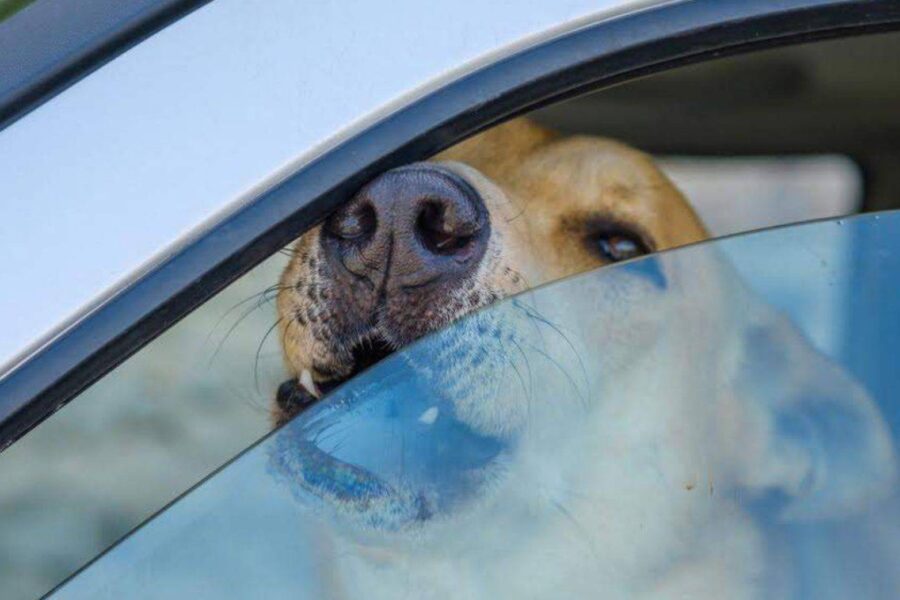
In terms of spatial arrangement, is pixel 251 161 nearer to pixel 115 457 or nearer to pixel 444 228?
pixel 444 228

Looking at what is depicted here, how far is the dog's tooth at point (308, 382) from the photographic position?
1976 millimetres

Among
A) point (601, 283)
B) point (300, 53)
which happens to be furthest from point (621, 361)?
point (300, 53)

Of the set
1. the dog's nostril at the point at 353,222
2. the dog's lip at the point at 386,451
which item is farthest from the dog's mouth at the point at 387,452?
the dog's nostril at the point at 353,222

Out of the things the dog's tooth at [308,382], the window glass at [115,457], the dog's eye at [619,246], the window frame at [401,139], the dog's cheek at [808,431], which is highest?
the window frame at [401,139]

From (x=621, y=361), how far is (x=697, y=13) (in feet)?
1.16

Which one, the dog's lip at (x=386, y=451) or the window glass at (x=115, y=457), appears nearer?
the dog's lip at (x=386, y=451)

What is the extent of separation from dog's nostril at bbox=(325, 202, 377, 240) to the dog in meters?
0.01

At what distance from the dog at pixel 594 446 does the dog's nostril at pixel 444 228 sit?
240 millimetres

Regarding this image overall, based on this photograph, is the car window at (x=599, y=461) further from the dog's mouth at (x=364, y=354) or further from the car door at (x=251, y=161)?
the dog's mouth at (x=364, y=354)

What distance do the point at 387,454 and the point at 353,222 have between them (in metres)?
0.29

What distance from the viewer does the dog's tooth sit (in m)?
1.98

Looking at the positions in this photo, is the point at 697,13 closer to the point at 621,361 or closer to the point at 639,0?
the point at 639,0

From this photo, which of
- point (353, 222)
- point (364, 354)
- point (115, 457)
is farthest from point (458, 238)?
point (115, 457)

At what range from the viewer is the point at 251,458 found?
1191 mm
